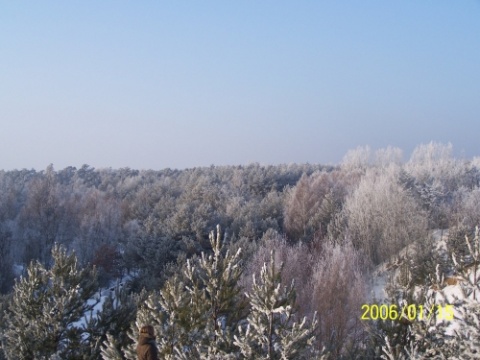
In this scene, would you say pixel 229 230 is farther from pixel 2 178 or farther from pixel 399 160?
pixel 2 178

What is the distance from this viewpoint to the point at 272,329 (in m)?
7.90

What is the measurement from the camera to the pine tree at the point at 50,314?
1218cm

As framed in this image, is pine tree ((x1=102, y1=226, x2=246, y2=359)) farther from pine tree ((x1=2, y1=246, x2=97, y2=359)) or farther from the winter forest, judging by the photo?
pine tree ((x1=2, y1=246, x2=97, y2=359))

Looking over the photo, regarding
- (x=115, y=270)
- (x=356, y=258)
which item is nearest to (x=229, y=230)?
(x=115, y=270)

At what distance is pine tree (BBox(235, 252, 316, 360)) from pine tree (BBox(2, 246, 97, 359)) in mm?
6260

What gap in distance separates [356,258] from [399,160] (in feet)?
129

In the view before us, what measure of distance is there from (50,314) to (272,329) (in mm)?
6846

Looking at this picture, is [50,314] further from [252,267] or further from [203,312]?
[252,267]

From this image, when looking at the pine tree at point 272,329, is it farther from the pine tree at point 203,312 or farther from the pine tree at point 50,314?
the pine tree at point 50,314
